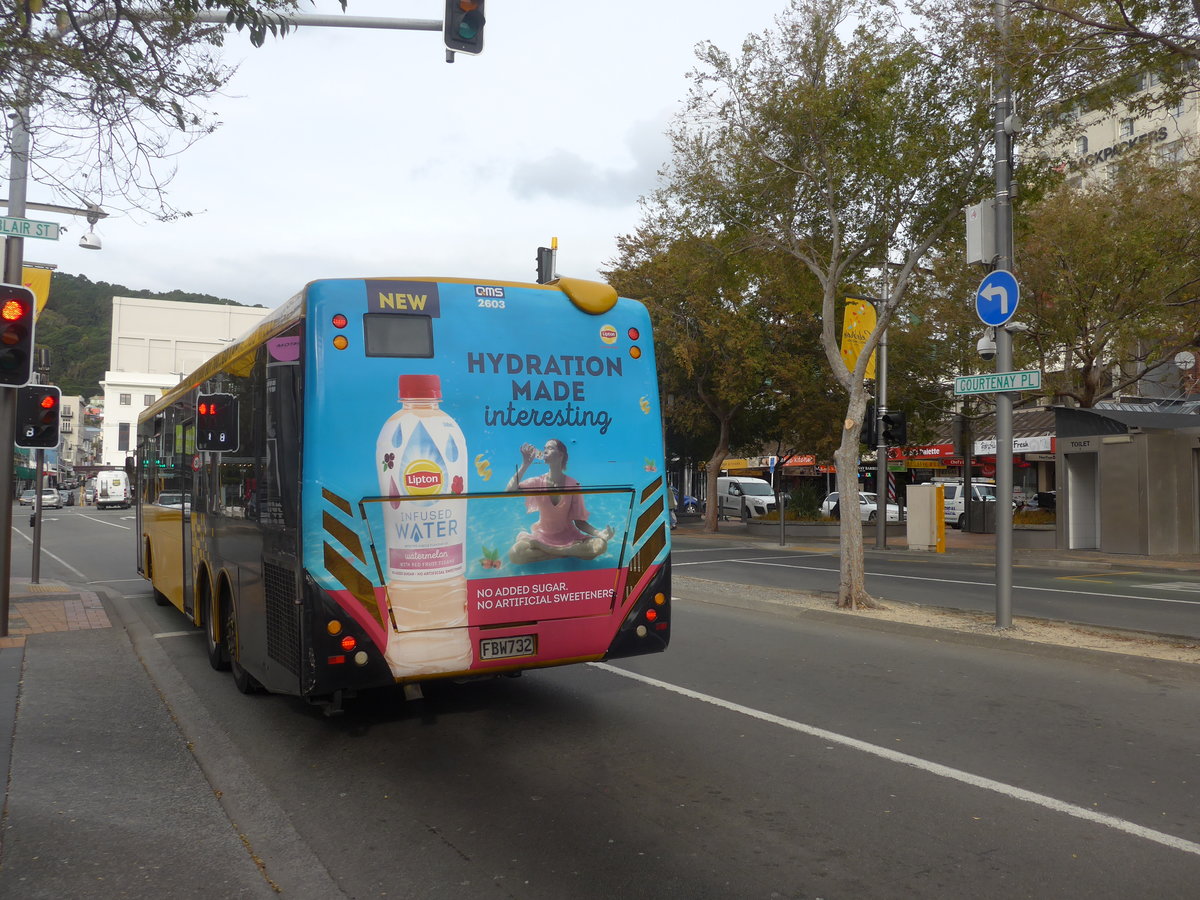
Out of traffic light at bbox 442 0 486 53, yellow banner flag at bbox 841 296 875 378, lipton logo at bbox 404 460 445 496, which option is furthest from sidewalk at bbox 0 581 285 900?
yellow banner flag at bbox 841 296 875 378

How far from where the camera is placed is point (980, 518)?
3434cm

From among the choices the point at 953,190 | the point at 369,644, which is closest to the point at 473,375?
the point at 369,644

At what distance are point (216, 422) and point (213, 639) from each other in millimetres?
2205

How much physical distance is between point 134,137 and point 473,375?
3326 millimetres

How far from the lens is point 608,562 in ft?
22.0

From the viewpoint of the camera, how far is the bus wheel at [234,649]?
7.83m

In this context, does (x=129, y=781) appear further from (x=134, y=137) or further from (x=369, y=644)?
(x=134, y=137)

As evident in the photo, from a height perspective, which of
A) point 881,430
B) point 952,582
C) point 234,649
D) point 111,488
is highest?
point 881,430

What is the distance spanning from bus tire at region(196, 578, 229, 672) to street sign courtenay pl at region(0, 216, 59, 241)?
12.8 ft

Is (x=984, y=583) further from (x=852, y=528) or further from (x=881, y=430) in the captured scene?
(x=881, y=430)

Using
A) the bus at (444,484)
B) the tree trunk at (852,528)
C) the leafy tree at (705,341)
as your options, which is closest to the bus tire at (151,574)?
the bus at (444,484)

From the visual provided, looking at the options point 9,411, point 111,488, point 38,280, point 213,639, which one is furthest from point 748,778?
point 111,488

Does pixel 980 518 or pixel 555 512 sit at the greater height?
pixel 555 512

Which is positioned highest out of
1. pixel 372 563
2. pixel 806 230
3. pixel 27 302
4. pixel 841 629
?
pixel 806 230
